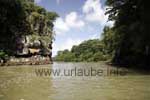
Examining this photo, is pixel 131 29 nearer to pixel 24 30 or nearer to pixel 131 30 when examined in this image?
pixel 131 30

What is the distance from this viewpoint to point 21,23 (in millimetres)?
46375

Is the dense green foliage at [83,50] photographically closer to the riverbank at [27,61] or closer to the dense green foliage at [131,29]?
the riverbank at [27,61]

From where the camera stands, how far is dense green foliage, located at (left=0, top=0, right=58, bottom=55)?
42.1m

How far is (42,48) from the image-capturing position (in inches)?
1937

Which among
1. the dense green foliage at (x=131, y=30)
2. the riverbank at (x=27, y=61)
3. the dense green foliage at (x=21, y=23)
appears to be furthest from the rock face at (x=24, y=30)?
the dense green foliage at (x=131, y=30)

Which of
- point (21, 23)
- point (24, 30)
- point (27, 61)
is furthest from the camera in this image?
point (24, 30)

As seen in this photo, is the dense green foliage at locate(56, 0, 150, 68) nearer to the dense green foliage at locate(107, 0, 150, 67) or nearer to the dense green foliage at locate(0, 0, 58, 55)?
the dense green foliage at locate(107, 0, 150, 67)

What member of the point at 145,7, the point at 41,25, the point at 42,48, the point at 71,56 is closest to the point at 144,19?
the point at 145,7

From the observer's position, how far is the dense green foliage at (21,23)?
4208 centimetres

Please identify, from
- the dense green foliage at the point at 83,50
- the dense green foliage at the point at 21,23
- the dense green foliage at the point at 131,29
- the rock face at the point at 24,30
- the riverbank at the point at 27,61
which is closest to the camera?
the dense green foliage at the point at 131,29

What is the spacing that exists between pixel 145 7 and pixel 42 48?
2498 cm

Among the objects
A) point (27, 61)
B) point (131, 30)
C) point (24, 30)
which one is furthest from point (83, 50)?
point (131, 30)

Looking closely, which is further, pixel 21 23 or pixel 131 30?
pixel 21 23

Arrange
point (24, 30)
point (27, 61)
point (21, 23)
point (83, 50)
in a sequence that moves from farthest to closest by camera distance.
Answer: point (83, 50), point (24, 30), point (21, 23), point (27, 61)
